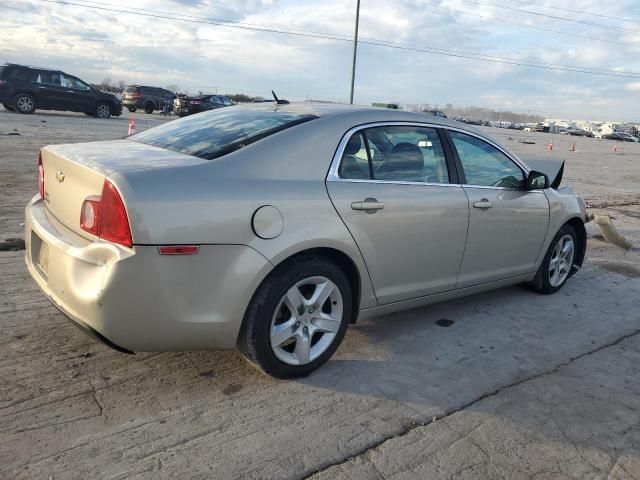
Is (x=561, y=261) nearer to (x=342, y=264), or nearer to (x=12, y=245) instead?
(x=342, y=264)

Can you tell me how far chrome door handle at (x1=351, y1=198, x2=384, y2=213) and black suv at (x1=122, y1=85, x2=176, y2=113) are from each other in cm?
3193

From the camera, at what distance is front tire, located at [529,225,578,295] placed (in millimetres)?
5086

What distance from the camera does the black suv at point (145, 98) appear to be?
33.0 m

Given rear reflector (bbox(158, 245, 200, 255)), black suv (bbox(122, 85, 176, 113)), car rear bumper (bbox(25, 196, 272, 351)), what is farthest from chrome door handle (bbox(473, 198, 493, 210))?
black suv (bbox(122, 85, 176, 113))

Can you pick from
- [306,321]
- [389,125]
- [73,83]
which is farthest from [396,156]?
[73,83]

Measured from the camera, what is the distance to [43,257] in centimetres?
310

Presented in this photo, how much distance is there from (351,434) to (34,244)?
7.15 feet

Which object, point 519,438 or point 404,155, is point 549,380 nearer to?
point 519,438

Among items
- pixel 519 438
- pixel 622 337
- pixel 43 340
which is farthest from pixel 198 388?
pixel 622 337

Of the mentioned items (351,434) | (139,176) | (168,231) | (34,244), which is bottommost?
(351,434)

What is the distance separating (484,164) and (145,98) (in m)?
32.0

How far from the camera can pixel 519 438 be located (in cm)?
290

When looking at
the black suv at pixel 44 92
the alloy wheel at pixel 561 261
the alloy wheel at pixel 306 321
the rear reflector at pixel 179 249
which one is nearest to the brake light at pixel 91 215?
the rear reflector at pixel 179 249

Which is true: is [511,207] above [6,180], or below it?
above
